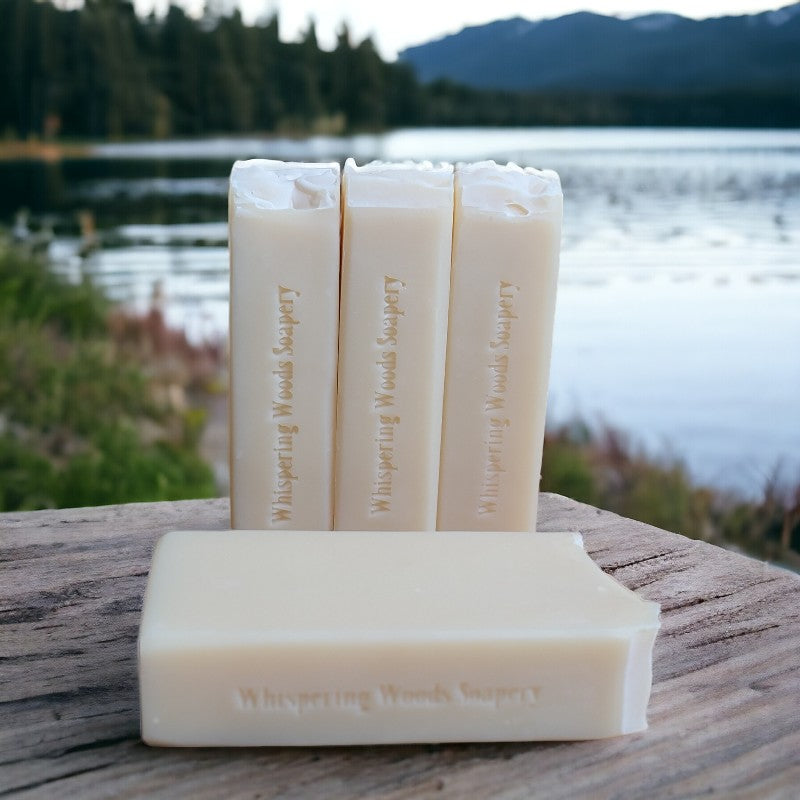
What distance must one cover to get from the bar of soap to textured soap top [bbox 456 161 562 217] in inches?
14.1

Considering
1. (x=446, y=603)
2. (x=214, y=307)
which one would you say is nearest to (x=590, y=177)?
(x=214, y=307)

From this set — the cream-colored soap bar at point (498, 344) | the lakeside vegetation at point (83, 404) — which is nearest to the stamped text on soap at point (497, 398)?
the cream-colored soap bar at point (498, 344)

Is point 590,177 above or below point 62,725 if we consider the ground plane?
above

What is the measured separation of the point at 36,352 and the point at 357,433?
1768 millimetres

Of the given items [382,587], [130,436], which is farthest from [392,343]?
[130,436]

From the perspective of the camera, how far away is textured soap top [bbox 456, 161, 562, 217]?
2.89 feet

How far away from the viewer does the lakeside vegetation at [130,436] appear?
2.03 metres

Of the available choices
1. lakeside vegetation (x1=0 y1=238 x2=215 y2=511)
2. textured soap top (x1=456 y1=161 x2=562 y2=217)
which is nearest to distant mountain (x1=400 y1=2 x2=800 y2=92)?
lakeside vegetation (x1=0 y1=238 x2=215 y2=511)

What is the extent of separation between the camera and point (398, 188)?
2.85ft

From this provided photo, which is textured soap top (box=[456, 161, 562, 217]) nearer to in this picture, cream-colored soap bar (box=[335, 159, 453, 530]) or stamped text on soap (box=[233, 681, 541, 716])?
cream-colored soap bar (box=[335, 159, 453, 530])

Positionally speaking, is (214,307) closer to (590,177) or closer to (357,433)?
(590,177)

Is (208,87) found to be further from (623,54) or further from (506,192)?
(506,192)

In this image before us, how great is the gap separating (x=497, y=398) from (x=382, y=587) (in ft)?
0.95

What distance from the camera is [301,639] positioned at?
615mm
